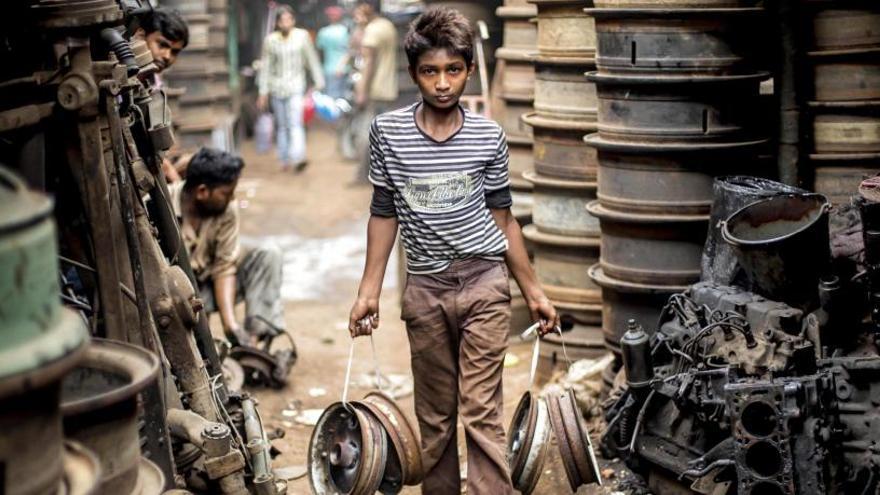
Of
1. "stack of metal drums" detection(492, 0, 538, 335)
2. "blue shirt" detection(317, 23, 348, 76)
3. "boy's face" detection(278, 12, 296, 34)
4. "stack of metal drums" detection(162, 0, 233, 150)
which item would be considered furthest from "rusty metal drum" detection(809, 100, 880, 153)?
"blue shirt" detection(317, 23, 348, 76)

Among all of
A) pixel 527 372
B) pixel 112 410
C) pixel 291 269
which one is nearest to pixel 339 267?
pixel 291 269

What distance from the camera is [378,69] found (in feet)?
54.2

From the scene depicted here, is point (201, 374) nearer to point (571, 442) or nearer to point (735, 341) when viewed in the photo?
point (571, 442)

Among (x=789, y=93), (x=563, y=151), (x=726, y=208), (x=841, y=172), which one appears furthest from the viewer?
(x=563, y=151)

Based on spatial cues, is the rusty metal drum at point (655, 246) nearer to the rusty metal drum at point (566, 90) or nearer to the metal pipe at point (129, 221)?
the rusty metal drum at point (566, 90)

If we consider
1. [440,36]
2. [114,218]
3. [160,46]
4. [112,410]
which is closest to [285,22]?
[160,46]

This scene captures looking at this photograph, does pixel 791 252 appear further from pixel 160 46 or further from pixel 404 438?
pixel 160 46

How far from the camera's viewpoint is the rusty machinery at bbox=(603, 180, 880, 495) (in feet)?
15.7

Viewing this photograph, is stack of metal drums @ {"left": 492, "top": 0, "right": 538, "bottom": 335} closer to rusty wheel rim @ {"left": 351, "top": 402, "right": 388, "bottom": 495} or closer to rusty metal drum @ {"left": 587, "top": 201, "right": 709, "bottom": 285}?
rusty metal drum @ {"left": 587, "top": 201, "right": 709, "bottom": 285}

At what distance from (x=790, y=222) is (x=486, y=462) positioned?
1895mm

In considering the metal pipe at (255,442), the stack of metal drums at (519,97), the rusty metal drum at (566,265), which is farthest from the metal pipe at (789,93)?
the metal pipe at (255,442)

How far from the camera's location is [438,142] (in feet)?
15.8

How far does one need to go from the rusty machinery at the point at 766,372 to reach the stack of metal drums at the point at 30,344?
302cm

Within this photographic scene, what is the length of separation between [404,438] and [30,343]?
2.84m
